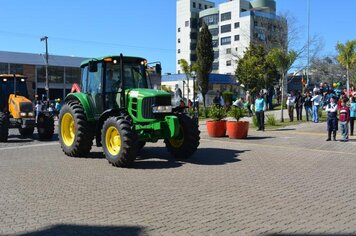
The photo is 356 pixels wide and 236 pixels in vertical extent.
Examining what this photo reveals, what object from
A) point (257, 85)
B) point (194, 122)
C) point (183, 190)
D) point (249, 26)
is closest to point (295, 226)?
point (183, 190)

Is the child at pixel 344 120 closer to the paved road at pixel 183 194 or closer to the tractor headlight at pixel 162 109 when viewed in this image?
the paved road at pixel 183 194

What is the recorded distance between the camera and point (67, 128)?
1291 centimetres

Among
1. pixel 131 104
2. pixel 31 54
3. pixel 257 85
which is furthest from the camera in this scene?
pixel 31 54

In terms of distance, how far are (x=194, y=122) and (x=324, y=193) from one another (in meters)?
4.52

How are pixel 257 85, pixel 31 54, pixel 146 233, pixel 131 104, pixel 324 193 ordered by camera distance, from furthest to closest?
pixel 31 54, pixel 257 85, pixel 131 104, pixel 324 193, pixel 146 233

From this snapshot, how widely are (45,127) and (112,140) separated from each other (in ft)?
24.2

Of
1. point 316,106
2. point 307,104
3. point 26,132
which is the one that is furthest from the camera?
point 307,104

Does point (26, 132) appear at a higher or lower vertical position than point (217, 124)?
lower

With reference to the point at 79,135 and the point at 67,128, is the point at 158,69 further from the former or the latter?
the point at 67,128

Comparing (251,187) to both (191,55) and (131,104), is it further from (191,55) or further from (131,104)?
(191,55)

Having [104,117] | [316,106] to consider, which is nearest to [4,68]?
[316,106]

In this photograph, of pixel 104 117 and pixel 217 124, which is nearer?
pixel 104 117

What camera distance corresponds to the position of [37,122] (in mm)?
17578

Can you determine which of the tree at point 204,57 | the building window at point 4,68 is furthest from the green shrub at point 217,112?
the building window at point 4,68
